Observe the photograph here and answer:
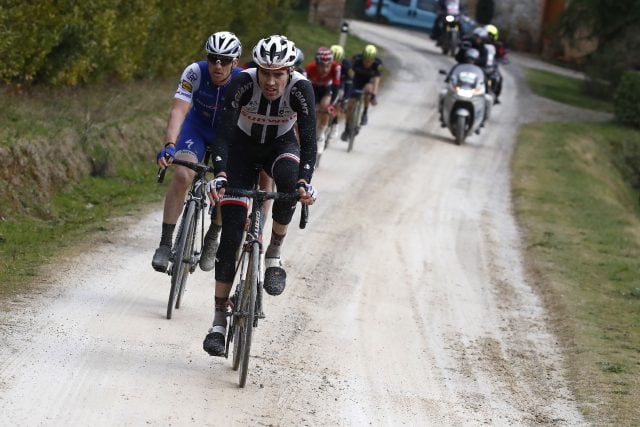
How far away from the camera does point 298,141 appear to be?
8188 millimetres

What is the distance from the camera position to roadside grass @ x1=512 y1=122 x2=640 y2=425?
365 inches

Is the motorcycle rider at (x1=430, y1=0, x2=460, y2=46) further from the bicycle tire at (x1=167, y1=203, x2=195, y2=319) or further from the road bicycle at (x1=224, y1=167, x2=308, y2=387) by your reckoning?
the road bicycle at (x1=224, y1=167, x2=308, y2=387)

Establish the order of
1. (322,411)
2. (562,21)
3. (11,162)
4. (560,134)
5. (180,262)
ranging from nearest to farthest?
(322,411), (180,262), (11,162), (560,134), (562,21)

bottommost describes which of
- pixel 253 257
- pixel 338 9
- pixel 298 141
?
pixel 338 9

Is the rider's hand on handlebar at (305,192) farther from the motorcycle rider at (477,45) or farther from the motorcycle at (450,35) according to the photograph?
the motorcycle at (450,35)

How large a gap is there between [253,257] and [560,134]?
23.2 m

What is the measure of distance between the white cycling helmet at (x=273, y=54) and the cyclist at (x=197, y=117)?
1552 millimetres

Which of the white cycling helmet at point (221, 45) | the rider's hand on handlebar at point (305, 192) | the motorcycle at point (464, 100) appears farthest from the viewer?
the motorcycle at point (464, 100)

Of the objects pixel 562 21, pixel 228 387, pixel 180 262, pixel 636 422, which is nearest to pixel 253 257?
pixel 228 387

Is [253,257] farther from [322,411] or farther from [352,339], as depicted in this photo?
[352,339]

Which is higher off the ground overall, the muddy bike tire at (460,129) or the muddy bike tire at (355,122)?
the muddy bike tire at (355,122)

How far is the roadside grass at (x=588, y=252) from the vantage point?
928 centimetres

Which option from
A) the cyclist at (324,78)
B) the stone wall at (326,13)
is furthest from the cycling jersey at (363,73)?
the stone wall at (326,13)

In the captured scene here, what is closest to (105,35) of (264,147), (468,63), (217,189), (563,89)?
(264,147)
